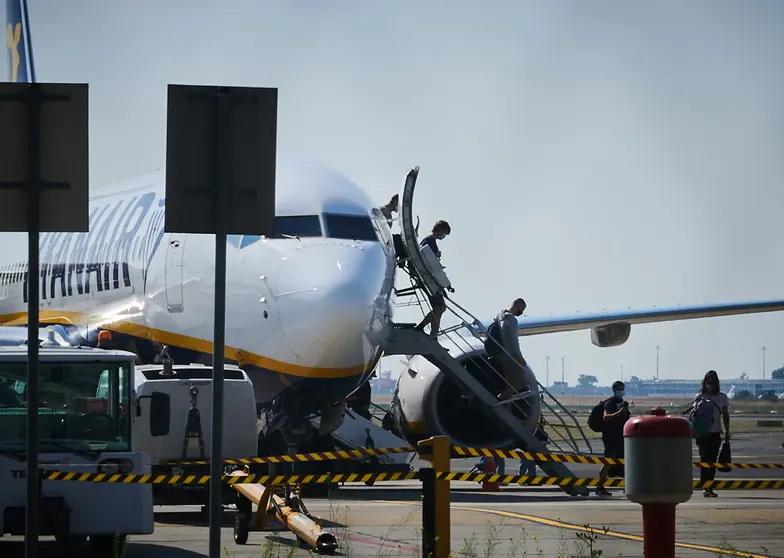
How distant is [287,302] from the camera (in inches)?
626

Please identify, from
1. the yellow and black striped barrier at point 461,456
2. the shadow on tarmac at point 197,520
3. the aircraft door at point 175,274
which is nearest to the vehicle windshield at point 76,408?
the yellow and black striped barrier at point 461,456

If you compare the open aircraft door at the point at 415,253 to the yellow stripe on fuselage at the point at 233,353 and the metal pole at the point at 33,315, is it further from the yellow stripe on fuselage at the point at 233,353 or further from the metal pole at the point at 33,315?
the metal pole at the point at 33,315

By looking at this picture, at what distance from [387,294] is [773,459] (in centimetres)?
1264

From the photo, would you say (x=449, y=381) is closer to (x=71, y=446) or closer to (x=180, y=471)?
(x=180, y=471)

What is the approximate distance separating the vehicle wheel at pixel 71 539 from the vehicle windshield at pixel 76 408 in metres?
0.61

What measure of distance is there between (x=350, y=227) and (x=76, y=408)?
266 inches

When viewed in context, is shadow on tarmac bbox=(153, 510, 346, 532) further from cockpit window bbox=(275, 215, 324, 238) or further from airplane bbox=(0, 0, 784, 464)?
cockpit window bbox=(275, 215, 324, 238)

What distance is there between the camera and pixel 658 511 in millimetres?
7664

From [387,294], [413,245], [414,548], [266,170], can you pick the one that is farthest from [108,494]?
[413,245]

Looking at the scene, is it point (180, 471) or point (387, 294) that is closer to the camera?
point (180, 471)

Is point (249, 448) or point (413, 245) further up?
point (413, 245)

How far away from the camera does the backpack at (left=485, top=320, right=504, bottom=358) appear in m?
19.5

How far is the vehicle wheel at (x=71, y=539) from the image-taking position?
33.2 ft

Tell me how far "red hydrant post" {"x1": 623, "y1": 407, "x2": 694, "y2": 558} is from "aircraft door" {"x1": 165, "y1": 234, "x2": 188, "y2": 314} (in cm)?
1052
